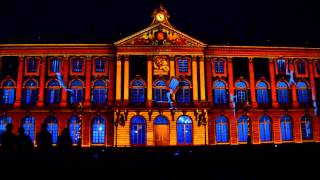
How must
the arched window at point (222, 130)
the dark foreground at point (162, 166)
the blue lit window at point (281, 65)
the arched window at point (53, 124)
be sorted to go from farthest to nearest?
the blue lit window at point (281, 65) < the arched window at point (222, 130) < the arched window at point (53, 124) < the dark foreground at point (162, 166)

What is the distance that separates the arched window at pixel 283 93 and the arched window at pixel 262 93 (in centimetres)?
144

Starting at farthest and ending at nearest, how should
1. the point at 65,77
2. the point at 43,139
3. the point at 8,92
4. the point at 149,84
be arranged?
the point at 65,77 < the point at 8,92 < the point at 149,84 < the point at 43,139

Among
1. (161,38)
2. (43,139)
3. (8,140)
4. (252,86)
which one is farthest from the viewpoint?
(252,86)

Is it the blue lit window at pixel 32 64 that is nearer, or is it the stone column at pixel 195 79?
the stone column at pixel 195 79

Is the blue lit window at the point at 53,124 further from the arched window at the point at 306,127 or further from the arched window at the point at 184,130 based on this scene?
the arched window at the point at 306,127

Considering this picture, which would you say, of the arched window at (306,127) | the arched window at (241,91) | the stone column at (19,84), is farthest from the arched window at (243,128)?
the stone column at (19,84)

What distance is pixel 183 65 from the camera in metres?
38.6

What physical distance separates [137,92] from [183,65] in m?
5.85

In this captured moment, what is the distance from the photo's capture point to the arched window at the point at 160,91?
37.3m

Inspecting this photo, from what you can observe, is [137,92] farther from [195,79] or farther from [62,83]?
[62,83]

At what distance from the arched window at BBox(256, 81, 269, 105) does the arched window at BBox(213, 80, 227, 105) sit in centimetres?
387

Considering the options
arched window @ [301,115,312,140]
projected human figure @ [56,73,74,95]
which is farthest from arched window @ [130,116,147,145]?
arched window @ [301,115,312,140]

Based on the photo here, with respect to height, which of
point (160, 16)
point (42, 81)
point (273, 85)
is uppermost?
point (160, 16)

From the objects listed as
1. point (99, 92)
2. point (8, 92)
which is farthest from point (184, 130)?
point (8, 92)
